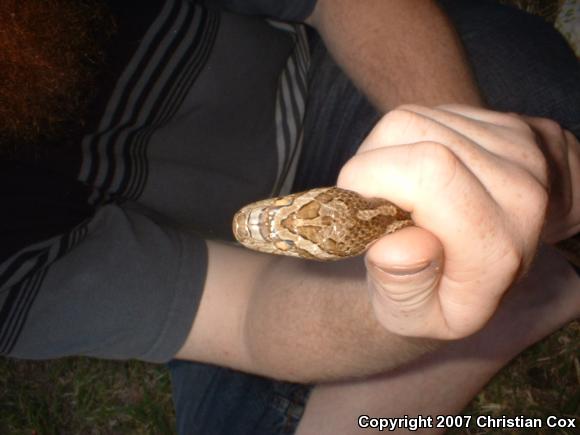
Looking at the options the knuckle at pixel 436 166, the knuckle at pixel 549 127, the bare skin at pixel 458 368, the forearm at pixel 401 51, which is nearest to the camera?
the knuckle at pixel 436 166

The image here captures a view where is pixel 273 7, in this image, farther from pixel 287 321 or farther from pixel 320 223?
pixel 287 321

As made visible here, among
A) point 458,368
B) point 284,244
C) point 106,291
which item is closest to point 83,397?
point 106,291

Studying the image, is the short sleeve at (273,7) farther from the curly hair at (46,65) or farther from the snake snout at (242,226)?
the snake snout at (242,226)

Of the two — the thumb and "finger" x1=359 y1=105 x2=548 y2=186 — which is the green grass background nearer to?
the thumb

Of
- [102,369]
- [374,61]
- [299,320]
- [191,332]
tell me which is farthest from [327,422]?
[102,369]

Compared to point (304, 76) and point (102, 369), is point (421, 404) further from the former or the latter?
point (102, 369)

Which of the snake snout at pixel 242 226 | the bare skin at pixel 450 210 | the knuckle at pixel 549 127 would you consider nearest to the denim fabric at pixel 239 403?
the bare skin at pixel 450 210

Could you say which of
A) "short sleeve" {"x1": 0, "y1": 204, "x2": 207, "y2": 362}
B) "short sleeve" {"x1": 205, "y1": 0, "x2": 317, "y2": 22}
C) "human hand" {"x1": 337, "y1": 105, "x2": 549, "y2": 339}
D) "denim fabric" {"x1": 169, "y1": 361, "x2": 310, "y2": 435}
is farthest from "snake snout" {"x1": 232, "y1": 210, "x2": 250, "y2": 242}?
"short sleeve" {"x1": 205, "y1": 0, "x2": 317, "y2": 22}
